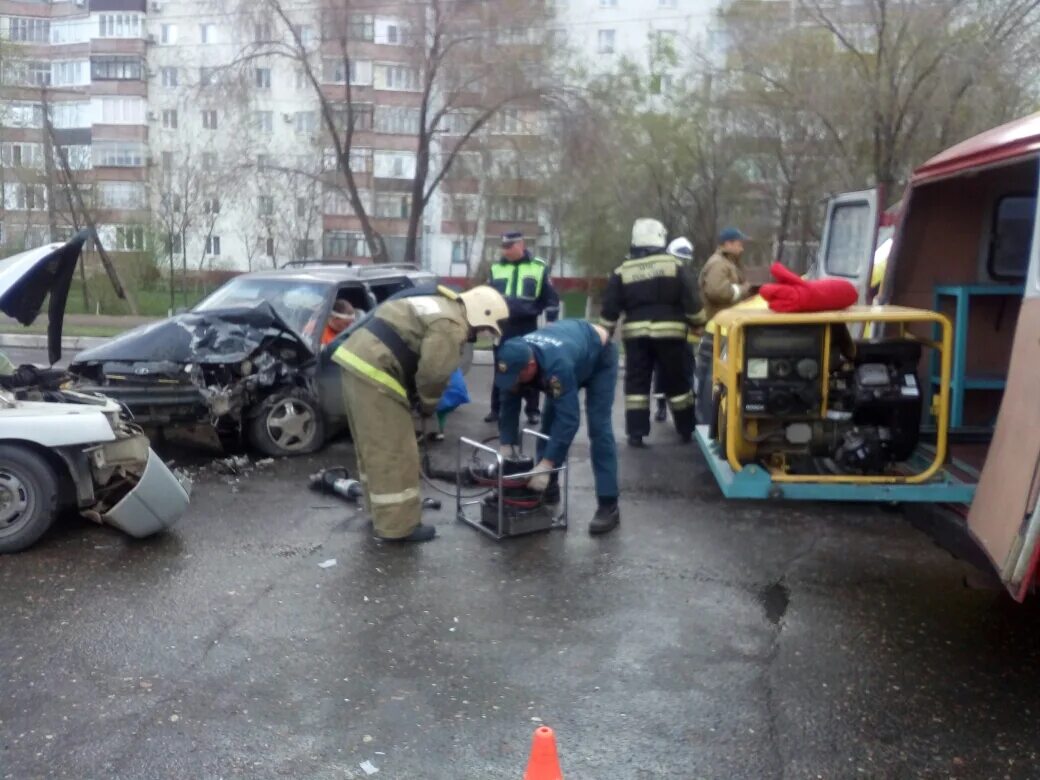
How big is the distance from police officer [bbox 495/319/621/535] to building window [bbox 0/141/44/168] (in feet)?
87.3

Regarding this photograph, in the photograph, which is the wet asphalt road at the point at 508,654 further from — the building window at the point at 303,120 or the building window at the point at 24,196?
the building window at the point at 303,120

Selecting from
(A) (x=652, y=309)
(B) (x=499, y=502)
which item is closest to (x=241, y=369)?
(B) (x=499, y=502)

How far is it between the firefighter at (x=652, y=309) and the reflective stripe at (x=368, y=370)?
2.71m

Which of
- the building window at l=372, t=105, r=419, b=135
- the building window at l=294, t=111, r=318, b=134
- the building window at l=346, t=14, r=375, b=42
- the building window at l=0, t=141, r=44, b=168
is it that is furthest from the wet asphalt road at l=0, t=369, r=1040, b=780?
the building window at l=294, t=111, r=318, b=134

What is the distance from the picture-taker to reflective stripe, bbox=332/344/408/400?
603cm

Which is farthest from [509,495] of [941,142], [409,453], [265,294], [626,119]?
[626,119]

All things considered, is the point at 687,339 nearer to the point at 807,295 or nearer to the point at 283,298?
the point at 807,295

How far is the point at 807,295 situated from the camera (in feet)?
17.4

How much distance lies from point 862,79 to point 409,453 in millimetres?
Result: 16577

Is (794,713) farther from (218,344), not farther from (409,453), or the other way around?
(218,344)

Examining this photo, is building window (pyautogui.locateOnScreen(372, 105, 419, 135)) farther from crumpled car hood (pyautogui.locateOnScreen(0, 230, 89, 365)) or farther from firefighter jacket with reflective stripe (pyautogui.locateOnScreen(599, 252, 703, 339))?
crumpled car hood (pyautogui.locateOnScreen(0, 230, 89, 365))

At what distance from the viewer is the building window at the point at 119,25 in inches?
1866

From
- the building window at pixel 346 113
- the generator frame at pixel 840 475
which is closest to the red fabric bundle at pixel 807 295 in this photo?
the generator frame at pixel 840 475

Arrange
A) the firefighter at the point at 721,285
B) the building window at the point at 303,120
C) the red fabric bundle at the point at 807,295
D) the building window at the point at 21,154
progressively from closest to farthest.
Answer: the red fabric bundle at the point at 807,295, the firefighter at the point at 721,285, the building window at the point at 21,154, the building window at the point at 303,120
